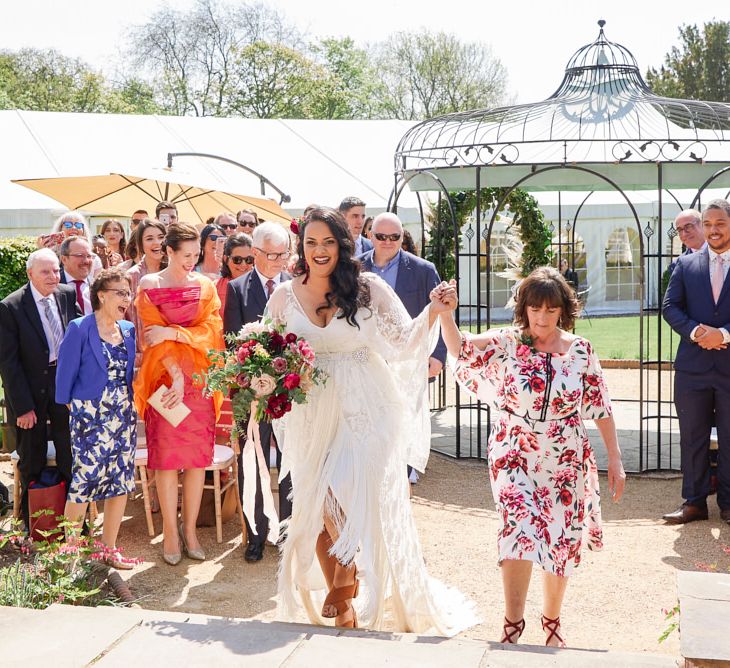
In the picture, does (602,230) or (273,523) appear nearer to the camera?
(273,523)

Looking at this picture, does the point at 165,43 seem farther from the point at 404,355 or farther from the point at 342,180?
the point at 404,355

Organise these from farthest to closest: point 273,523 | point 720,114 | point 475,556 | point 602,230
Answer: point 602,230 → point 720,114 → point 475,556 → point 273,523

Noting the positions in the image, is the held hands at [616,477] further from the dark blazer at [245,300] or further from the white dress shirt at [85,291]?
the white dress shirt at [85,291]

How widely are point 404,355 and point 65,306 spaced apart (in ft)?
9.35

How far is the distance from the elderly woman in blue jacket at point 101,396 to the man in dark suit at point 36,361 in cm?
63

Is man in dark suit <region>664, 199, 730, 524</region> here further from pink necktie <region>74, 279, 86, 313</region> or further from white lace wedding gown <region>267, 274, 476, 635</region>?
pink necktie <region>74, 279, 86, 313</region>

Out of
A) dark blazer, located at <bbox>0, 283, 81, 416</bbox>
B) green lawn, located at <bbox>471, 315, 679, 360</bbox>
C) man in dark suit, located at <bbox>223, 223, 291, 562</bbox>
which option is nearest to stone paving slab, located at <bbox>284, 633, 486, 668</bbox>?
man in dark suit, located at <bbox>223, 223, 291, 562</bbox>

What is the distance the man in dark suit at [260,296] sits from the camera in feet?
20.5

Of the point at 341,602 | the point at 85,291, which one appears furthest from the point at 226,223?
the point at 341,602

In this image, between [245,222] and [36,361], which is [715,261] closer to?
[245,222]

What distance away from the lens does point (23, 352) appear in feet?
21.0

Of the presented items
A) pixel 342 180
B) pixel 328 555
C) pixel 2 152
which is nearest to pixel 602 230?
pixel 342 180

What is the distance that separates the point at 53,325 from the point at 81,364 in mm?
788

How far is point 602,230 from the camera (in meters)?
23.8
